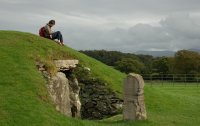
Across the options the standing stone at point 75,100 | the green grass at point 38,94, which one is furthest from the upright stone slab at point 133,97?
the standing stone at point 75,100

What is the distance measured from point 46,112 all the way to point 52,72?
3253 millimetres

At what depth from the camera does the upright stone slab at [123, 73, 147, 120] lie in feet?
56.9

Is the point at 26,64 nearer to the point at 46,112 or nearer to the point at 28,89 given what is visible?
the point at 28,89

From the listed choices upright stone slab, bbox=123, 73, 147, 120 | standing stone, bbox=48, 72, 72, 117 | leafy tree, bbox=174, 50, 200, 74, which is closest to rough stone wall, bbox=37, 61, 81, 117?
standing stone, bbox=48, 72, 72, 117

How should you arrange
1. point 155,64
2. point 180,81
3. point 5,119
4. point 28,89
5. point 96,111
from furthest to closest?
point 155,64, point 180,81, point 96,111, point 28,89, point 5,119

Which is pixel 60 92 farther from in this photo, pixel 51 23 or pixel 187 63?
pixel 187 63

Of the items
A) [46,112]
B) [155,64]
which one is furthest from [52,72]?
[155,64]

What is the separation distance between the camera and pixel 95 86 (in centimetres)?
2172

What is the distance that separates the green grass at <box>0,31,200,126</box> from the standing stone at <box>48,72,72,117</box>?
1.93ft

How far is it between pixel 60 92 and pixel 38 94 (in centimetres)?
204

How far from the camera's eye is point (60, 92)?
18.8m

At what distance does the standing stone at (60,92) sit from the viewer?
18.4 meters

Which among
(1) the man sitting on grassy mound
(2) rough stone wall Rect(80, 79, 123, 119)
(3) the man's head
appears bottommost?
(2) rough stone wall Rect(80, 79, 123, 119)

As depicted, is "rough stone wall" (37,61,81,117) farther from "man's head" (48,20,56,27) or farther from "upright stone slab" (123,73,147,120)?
"upright stone slab" (123,73,147,120)
